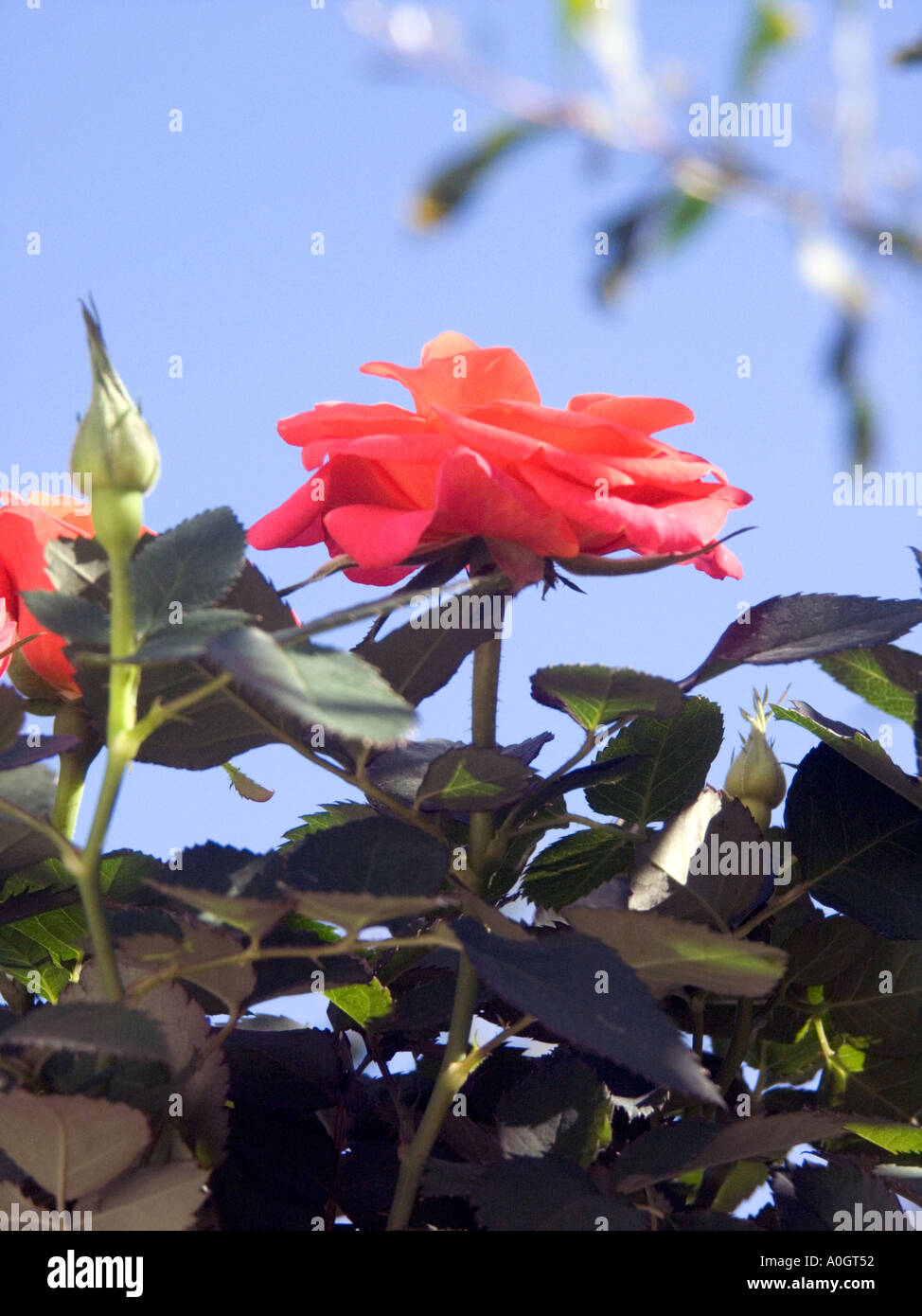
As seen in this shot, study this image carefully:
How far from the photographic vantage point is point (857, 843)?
1.02 feet

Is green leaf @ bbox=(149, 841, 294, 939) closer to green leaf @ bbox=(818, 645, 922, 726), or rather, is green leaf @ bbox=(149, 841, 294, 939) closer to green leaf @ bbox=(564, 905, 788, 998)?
green leaf @ bbox=(564, 905, 788, 998)

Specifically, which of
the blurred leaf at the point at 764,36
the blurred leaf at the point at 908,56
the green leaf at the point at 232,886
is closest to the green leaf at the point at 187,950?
the green leaf at the point at 232,886

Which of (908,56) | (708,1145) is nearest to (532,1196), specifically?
(708,1145)

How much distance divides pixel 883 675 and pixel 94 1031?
9.6 inches

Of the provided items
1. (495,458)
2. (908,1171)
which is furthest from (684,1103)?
(495,458)

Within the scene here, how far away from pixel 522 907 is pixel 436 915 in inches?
1.9

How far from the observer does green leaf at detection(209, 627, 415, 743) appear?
178 mm

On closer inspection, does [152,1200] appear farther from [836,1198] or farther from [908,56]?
[908,56]

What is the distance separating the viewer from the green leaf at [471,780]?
25cm

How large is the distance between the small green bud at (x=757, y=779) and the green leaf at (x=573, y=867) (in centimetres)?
4

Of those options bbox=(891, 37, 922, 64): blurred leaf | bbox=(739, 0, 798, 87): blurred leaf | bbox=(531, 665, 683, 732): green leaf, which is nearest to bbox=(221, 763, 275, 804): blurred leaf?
bbox=(531, 665, 683, 732): green leaf

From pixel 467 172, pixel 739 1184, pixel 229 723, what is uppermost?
pixel 467 172

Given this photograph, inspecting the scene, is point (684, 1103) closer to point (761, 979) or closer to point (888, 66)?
point (761, 979)

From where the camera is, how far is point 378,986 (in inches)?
12.3
